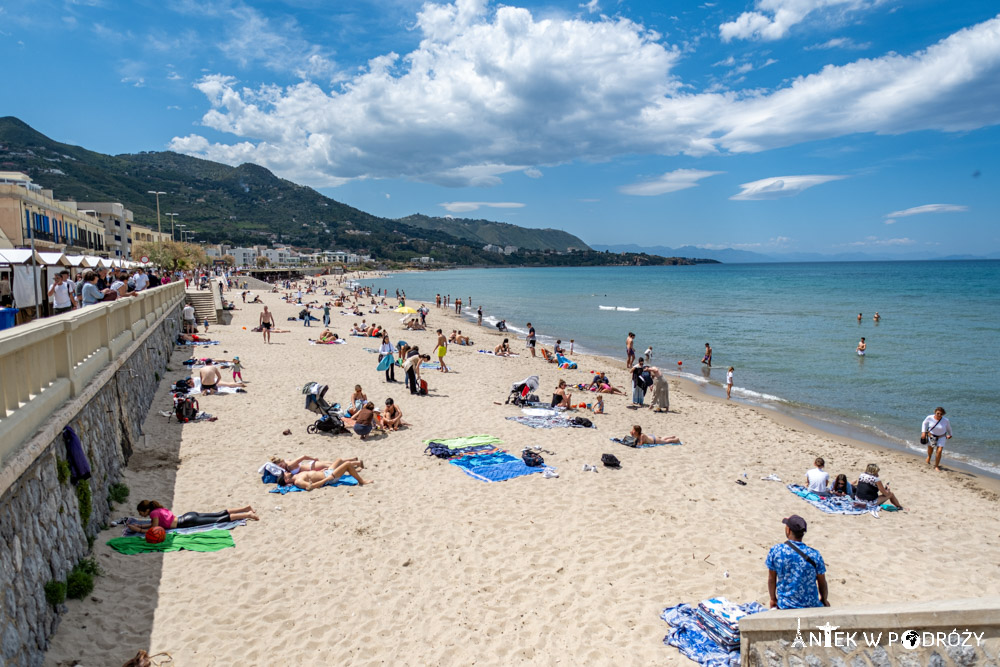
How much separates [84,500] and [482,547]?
439 cm

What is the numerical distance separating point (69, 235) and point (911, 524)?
5100 centimetres

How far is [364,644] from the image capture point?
4.91m

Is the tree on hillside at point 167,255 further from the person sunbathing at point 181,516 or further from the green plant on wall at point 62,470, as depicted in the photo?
the green plant on wall at point 62,470

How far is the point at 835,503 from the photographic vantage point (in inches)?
341

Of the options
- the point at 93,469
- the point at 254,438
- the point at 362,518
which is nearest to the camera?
the point at 93,469

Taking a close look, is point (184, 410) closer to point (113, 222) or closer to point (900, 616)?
point (900, 616)

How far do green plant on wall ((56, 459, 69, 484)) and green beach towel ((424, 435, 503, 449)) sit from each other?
5.80 metres

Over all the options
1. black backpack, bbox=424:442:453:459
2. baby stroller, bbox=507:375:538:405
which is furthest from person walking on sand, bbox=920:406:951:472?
black backpack, bbox=424:442:453:459

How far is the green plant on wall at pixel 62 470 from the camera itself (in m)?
4.98

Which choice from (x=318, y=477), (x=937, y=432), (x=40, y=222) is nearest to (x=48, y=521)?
(x=318, y=477)

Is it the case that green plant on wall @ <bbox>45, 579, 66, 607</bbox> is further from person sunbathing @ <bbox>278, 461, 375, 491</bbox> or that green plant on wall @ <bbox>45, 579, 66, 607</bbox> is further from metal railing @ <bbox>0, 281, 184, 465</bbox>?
person sunbathing @ <bbox>278, 461, 375, 491</bbox>

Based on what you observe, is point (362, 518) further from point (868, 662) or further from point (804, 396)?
point (804, 396)

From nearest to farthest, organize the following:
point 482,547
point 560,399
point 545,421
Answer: point 482,547, point 545,421, point 560,399

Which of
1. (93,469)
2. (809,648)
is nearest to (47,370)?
(93,469)
